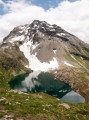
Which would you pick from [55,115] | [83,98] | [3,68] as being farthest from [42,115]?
[3,68]

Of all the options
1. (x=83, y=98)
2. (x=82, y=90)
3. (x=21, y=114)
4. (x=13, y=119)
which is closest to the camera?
(x=13, y=119)

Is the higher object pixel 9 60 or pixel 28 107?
pixel 9 60

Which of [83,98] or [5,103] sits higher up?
[5,103]

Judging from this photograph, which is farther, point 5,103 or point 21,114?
point 5,103

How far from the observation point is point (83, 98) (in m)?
91.3

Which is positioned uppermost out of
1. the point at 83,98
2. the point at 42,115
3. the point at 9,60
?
the point at 9,60

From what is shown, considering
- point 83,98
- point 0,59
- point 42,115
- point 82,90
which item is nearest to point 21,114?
point 42,115

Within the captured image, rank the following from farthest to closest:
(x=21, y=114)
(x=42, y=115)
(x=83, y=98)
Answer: (x=83, y=98)
(x=42, y=115)
(x=21, y=114)

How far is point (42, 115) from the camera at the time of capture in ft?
76.4

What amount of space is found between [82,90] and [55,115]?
287ft

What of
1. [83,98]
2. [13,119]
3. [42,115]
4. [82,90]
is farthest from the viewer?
[82,90]

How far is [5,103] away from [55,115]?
11.4 meters

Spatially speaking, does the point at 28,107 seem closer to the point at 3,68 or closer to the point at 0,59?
the point at 3,68

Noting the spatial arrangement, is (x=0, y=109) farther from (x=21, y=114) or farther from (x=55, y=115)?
(x=55, y=115)
